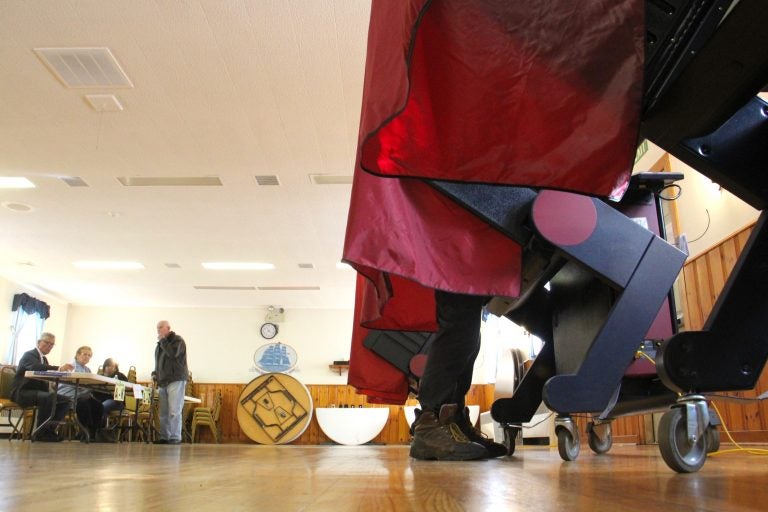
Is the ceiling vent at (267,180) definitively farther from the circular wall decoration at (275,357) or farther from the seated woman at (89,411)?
the circular wall decoration at (275,357)

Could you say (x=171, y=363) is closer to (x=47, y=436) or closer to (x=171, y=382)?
(x=171, y=382)

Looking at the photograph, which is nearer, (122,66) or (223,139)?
(122,66)

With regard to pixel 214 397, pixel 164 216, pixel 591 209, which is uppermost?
pixel 164 216

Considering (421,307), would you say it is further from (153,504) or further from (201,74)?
(201,74)

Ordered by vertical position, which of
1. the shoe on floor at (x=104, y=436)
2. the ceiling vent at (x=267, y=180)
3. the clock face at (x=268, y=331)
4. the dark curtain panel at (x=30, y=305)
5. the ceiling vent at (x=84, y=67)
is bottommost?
the shoe on floor at (x=104, y=436)

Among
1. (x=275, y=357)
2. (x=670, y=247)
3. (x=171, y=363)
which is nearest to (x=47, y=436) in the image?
(x=171, y=363)

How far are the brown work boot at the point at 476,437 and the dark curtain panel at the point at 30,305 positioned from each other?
10889 mm

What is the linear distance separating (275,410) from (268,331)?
361 cm

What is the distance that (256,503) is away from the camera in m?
0.56

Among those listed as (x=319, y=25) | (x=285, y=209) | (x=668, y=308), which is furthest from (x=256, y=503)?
(x=285, y=209)

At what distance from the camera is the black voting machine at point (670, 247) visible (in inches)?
36.4

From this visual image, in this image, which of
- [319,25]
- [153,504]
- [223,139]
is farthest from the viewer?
[223,139]

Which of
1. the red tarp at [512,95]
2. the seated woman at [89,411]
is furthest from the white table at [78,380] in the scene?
the red tarp at [512,95]

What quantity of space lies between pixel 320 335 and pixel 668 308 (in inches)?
441
